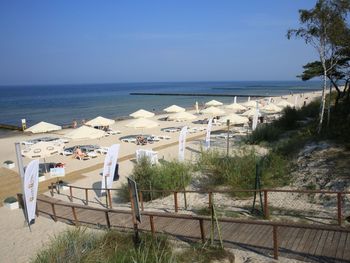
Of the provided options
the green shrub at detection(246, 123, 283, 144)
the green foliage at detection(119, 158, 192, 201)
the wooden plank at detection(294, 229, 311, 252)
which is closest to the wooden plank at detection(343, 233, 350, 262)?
the wooden plank at detection(294, 229, 311, 252)

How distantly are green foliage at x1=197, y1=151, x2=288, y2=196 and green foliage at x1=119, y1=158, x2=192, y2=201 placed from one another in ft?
2.73

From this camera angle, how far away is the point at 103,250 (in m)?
6.19

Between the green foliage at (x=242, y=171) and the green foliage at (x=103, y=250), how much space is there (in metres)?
4.29

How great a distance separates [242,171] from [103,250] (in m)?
5.94

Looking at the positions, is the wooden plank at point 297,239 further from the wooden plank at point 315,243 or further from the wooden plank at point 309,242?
the wooden plank at point 315,243

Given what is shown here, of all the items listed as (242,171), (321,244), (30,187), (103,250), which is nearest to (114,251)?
(103,250)

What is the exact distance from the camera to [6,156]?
21.4 metres

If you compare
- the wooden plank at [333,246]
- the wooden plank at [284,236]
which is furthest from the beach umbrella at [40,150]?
the wooden plank at [333,246]

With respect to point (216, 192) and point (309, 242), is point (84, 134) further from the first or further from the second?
point (309, 242)

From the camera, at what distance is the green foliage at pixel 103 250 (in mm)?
5321

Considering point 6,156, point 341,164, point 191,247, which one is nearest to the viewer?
point 191,247

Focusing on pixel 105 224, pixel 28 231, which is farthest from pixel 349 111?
pixel 28 231

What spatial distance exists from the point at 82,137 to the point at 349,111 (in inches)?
545

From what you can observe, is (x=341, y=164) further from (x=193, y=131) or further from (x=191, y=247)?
(x=193, y=131)
